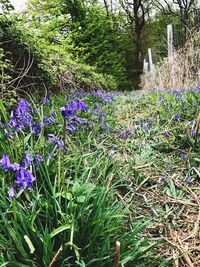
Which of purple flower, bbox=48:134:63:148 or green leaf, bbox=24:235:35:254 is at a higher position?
purple flower, bbox=48:134:63:148

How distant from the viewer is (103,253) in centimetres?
122

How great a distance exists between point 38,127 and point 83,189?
0.80 metres

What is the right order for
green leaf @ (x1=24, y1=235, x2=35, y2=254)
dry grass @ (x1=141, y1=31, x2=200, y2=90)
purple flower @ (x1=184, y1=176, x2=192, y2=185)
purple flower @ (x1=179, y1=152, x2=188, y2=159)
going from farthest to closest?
dry grass @ (x1=141, y1=31, x2=200, y2=90) → purple flower @ (x1=179, y1=152, x2=188, y2=159) → purple flower @ (x1=184, y1=176, x2=192, y2=185) → green leaf @ (x1=24, y1=235, x2=35, y2=254)

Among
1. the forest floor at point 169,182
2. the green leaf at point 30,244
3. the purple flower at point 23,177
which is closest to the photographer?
the green leaf at point 30,244

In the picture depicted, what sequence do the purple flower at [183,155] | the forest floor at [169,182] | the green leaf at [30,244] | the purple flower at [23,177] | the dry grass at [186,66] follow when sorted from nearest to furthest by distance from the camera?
the green leaf at [30,244] < the purple flower at [23,177] < the forest floor at [169,182] < the purple flower at [183,155] < the dry grass at [186,66]

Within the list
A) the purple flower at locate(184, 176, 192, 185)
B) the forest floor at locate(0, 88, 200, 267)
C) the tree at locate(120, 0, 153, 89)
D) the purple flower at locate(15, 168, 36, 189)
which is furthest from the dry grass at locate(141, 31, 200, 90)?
the tree at locate(120, 0, 153, 89)

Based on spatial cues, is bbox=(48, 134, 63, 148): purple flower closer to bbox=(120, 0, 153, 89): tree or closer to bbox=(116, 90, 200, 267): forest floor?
bbox=(116, 90, 200, 267): forest floor

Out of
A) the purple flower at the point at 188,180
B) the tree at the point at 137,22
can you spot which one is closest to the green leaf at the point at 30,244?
the purple flower at the point at 188,180

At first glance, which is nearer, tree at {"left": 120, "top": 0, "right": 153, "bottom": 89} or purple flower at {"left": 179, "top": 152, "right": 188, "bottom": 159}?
purple flower at {"left": 179, "top": 152, "right": 188, "bottom": 159}

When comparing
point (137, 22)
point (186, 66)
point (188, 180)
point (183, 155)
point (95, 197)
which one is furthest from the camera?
point (137, 22)

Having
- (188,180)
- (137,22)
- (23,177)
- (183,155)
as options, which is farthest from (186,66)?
(137,22)

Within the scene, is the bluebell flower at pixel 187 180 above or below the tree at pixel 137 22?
below

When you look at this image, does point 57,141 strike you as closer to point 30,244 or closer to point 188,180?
point 30,244

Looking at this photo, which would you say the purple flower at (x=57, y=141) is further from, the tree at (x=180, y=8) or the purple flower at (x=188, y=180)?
the tree at (x=180, y=8)
